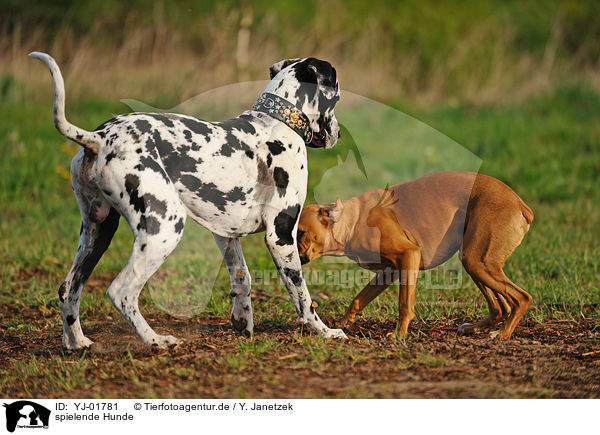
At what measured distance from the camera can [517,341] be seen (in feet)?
16.0

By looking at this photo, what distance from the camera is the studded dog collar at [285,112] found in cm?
493

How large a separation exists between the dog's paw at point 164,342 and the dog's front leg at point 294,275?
2.72 ft

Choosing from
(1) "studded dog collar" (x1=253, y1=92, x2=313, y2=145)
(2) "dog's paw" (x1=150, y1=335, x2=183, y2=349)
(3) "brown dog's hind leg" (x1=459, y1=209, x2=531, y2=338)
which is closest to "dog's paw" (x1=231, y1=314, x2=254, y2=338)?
(2) "dog's paw" (x1=150, y1=335, x2=183, y2=349)

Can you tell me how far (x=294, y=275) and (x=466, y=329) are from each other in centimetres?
141

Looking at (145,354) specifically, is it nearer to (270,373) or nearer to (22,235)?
(270,373)

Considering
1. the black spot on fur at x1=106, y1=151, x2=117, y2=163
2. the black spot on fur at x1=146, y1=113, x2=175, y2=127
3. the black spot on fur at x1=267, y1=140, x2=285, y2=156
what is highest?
the black spot on fur at x1=146, y1=113, x2=175, y2=127

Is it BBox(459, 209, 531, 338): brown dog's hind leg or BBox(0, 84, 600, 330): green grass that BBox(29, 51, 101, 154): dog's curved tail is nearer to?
BBox(0, 84, 600, 330): green grass

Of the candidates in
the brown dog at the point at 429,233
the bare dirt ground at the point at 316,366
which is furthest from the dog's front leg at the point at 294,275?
the brown dog at the point at 429,233

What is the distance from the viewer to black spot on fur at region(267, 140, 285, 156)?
4789 millimetres

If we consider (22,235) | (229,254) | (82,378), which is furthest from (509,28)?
(82,378)

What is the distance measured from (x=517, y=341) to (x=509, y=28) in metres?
15.1

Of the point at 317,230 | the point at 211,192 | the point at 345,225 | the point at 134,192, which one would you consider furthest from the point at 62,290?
the point at 345,225
